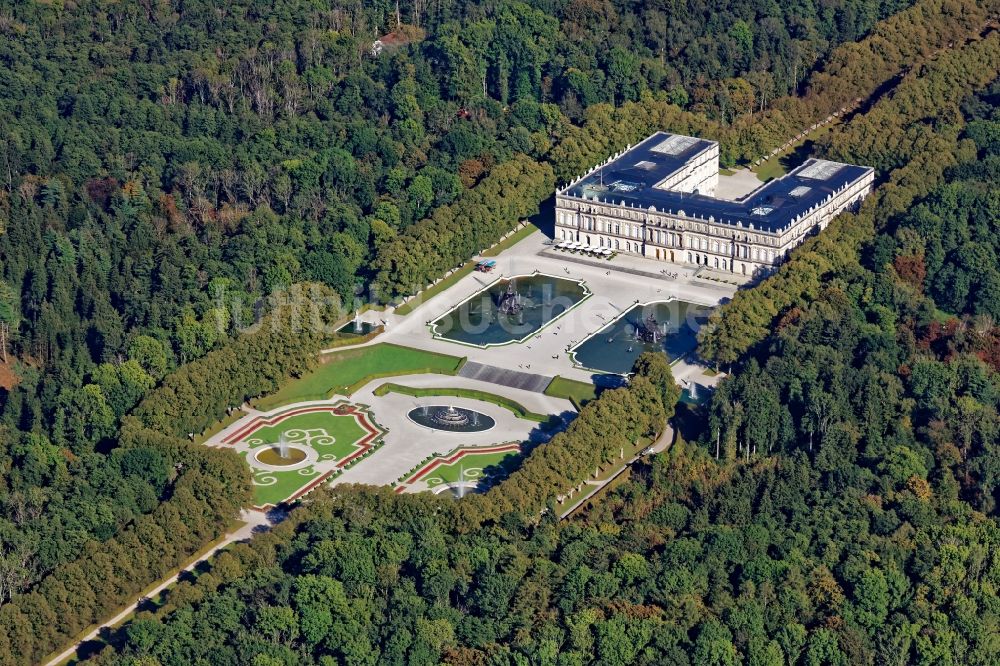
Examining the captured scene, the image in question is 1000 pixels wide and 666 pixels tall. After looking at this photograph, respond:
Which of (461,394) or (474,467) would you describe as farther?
(461,394)

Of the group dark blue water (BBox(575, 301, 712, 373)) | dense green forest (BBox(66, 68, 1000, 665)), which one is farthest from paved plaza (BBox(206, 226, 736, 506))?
dense green forest (BBox(66, 68, 1000, 665))

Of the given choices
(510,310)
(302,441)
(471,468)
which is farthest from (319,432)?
(510,310)

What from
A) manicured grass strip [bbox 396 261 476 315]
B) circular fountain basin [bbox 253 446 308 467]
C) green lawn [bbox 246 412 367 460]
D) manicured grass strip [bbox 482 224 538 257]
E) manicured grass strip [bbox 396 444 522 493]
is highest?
manicured grass strip [bbox 396 444 522 493]

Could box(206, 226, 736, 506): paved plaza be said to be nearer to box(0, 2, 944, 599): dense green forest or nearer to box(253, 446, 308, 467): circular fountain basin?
box(253, 446, 308, 467): circular fountain basin

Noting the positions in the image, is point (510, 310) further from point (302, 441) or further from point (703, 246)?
point (302, 441)

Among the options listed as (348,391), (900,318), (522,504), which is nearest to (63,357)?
(348,391)
